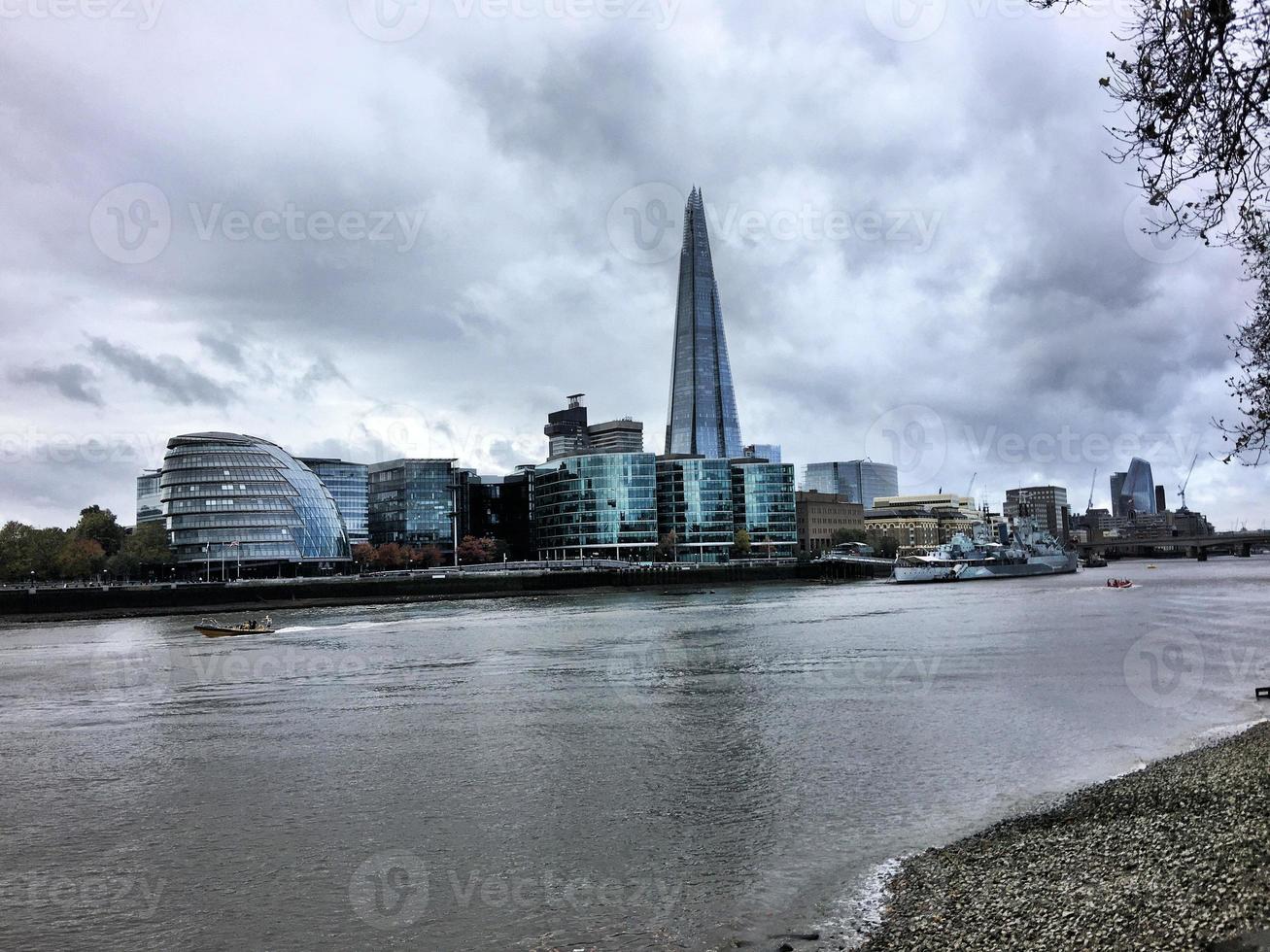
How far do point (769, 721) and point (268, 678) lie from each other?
1026 inches

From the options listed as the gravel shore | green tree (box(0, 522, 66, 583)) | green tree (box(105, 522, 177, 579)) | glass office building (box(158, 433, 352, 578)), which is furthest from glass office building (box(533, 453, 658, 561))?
the gravel shore

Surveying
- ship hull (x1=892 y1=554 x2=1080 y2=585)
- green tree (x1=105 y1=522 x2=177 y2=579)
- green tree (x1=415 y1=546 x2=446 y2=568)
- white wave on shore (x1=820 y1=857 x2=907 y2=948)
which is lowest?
ship hull (x1=892 y1=554 x2=1080 y2=585)

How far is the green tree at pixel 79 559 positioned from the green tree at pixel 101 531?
30.6ft

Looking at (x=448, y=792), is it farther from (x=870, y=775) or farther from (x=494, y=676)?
(x=494, y=676)

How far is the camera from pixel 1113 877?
11.2 metres

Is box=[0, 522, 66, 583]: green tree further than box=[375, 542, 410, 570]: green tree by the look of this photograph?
No

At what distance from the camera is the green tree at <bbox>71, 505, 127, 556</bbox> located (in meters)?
146

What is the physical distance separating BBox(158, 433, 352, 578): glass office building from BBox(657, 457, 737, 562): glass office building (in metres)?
74.3

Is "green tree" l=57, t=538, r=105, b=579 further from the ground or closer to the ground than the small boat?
further from the ground

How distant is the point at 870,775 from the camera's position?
20172mm

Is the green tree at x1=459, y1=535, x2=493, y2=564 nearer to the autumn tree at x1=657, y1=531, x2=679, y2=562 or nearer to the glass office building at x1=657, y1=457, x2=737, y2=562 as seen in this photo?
the autumn tree at x1=657, y1=531, x2=679, y2=562

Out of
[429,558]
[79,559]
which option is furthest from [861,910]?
[429,558]

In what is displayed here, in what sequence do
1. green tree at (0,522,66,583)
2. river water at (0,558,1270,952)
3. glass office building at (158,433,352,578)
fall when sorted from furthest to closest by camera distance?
glass office building at (158,433,352,578) → green tree at (0,522,66,583) → river water at (0,558,1270,952)

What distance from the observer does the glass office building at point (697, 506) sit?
644 ft
